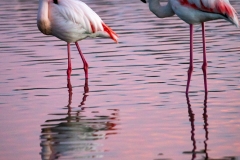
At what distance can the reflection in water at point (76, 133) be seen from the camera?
241 inches

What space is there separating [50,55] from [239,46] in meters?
3.11

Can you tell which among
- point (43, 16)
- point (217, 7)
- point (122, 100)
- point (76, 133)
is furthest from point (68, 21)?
point (76, 133)

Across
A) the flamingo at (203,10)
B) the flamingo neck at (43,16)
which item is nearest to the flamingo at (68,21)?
the flamingo neck at (43,16)

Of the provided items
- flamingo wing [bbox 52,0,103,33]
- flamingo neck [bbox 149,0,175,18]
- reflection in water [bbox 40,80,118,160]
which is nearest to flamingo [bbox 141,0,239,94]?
flamingo neck [bbox 149,0,175,18]

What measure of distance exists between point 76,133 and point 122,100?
1564mm

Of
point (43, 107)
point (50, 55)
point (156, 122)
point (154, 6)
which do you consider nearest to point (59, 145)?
point (156, 122)

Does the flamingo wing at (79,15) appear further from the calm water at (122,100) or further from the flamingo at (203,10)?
the flamingo at (203,10)

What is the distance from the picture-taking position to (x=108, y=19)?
1702 cm

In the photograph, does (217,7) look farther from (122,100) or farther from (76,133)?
(76,133)

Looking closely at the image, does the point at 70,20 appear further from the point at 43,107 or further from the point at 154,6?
the point at 43,107

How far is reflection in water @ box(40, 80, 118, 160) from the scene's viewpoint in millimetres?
6121

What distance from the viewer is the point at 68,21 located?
10133 millimetres

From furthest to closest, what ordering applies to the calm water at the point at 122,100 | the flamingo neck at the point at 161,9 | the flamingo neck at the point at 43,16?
the flamingo neck at the point at 43,16
the flamingo neck at the point at 161,9
the calm water at the point at 122,100

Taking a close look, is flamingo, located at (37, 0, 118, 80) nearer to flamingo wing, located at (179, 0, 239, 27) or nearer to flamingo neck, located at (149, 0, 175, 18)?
flamingo neck, located at (149, 0, 175, 18)
